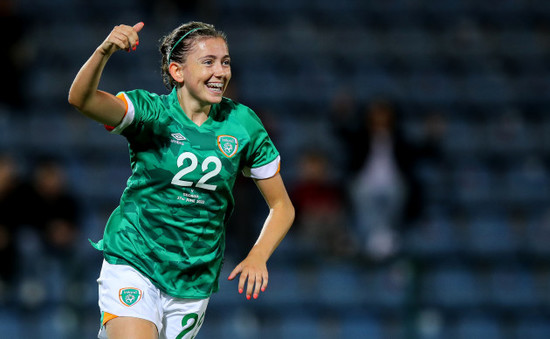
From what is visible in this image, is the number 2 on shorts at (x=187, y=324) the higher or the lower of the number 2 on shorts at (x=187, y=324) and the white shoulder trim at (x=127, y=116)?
the lower

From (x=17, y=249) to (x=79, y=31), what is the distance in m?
3.42

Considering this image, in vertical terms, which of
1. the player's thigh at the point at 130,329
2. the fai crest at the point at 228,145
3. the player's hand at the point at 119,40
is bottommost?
the player's thigh at the point at 130,329

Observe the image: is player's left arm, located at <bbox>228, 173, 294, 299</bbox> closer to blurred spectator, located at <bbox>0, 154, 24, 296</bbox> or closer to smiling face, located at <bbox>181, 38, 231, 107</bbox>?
smiling face, located at <bbox>181, 38, 231, 107</bbox>

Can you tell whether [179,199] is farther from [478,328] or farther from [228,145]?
[478,328]

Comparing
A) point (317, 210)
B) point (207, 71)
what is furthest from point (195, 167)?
point (317, 210)

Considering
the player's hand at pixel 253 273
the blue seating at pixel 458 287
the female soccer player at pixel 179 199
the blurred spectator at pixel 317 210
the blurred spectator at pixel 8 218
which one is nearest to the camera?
the player's hand at pixel 253 273

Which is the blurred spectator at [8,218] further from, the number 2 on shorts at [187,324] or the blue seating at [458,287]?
the blue seating at [458,287]

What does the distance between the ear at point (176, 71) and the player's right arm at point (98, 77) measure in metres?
0.37

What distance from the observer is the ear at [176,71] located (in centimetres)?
335

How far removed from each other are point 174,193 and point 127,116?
0.37 meters

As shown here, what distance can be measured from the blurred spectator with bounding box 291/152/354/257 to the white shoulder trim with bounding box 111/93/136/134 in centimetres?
377

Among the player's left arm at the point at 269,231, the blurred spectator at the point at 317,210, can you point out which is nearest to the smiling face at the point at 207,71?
the player's left arm at the point at 269,231

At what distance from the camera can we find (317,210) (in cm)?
680

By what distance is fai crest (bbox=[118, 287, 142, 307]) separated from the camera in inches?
125
